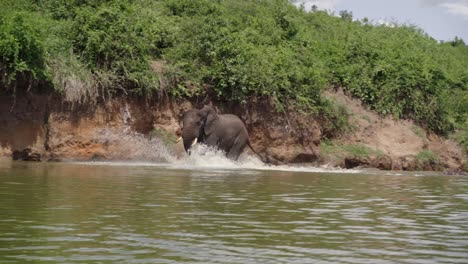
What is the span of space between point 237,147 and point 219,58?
304cm

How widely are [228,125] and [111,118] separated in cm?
341

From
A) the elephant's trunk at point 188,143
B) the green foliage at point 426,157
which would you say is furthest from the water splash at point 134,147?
the green foliage at point 426,157

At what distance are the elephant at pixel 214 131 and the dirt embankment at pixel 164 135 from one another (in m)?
0.82

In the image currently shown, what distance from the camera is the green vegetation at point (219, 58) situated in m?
23.1

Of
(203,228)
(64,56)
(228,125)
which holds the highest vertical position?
(64,56)

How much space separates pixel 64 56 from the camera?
23656 millimetres

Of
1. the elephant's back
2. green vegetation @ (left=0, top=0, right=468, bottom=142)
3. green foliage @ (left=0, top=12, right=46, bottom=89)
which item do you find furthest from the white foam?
green foliage @ (left=0, top=12, right=46, bottom=89)

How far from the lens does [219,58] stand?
84.5 feet

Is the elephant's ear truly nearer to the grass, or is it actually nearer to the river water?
the river water

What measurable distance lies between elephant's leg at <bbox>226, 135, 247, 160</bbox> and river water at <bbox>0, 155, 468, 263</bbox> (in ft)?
23.6

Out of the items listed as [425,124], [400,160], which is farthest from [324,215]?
[425,124]

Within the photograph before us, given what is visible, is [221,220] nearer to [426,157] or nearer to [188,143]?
[188,143]

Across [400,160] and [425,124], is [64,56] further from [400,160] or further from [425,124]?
[425,124]

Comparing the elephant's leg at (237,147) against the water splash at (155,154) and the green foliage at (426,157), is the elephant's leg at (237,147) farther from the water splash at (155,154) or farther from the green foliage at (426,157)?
the green foliage at (426,157)
